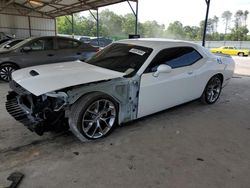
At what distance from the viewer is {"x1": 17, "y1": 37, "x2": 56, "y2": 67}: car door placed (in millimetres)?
6363

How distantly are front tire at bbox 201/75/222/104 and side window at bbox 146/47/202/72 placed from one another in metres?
0.72

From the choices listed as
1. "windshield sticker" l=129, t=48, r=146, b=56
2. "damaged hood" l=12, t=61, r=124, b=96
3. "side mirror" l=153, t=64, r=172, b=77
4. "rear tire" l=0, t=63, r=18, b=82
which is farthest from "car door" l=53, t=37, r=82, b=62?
"side mirror" l=153, t=64, r=172, b=77

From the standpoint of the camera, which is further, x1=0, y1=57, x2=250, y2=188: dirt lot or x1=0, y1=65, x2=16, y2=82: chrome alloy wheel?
x1=0, y1=65, x2=16, y2=82: chrome alloy wheel

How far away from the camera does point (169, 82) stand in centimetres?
346

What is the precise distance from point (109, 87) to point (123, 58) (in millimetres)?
802

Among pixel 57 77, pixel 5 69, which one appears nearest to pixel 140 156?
pixel 57 77

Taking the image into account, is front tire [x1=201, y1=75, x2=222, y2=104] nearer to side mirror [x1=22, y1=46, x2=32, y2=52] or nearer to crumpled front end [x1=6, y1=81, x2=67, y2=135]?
crumpled front end [x1=6, y1=81, x2=67, y2=135]

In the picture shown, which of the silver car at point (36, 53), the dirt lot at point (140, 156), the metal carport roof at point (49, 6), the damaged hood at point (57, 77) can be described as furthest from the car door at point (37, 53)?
the metal carport roof at point (49, 6)

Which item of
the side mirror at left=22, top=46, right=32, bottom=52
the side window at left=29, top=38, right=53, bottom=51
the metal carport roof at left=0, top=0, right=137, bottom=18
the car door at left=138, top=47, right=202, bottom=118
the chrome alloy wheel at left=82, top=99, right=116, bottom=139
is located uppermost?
the metal carport roof at left=0, top=0, right=137, bottom=18

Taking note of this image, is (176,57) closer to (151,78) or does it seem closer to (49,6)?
(151,78)

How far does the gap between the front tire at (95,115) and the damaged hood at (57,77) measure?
0.83 ft

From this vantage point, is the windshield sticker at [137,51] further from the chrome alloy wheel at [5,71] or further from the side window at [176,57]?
the chrome alloy wheel at [5,71]

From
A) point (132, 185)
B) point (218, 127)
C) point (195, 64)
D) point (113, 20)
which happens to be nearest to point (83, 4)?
point (195, 64)

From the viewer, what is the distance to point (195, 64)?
3.95m
